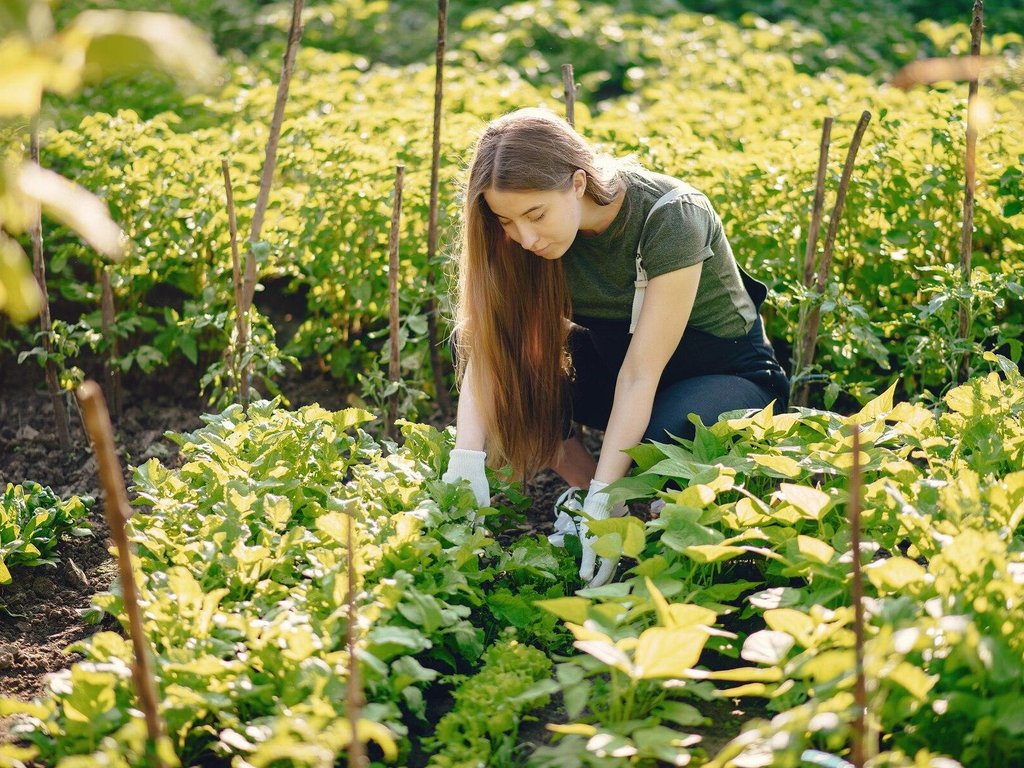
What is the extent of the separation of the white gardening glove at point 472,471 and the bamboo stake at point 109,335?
4.61ft

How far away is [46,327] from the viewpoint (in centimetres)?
312

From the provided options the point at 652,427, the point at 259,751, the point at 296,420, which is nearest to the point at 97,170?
the point at 296,420

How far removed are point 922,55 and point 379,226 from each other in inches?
206

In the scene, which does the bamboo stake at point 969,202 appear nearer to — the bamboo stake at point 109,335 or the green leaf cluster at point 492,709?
the green leaf cluster at point 492,709

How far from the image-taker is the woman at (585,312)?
2359mm

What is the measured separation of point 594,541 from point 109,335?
6.37ft

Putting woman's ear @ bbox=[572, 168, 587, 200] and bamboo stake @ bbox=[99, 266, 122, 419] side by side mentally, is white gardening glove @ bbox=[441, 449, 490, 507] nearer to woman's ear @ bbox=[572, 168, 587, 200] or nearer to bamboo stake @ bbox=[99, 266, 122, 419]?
woman's ear @ bbox=[572, 168, 587, 200]

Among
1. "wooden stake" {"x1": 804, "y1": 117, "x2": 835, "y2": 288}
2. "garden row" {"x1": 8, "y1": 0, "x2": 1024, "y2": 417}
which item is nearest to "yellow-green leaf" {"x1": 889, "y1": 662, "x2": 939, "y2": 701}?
"garden row" {"x1": 8, "y1": 0, "x2": 1024, "y2": 417}

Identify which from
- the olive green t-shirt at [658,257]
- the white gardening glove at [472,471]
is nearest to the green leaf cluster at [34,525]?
the white gardening glove at [472,471]

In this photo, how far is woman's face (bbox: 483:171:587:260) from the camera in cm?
232

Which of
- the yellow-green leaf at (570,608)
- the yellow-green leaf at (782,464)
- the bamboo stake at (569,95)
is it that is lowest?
the yellow-green leaf at (570,608)

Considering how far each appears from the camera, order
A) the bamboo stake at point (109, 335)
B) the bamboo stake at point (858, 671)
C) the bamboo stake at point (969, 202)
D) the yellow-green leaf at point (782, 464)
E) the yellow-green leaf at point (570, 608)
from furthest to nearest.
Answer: the bamboo stake at point (109, 335)
the bamboo stake at point (969, 202)
the yellow-green leaf at point (782, 464)
the yellow-green leaf at point (570, 608)
the bamboo stake at point (858, 671)

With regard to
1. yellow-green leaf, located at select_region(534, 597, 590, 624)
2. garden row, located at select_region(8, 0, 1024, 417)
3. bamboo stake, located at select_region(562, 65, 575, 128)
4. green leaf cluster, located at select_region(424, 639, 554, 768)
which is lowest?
green leaf cluster, located at select_region(424, 639, 554, 768)

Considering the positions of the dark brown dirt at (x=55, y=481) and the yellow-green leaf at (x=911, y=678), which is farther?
the dark brown dirt at (x=55, y=481)
